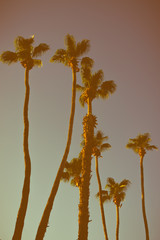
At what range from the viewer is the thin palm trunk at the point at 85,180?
59.8ft

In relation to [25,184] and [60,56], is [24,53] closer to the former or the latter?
[60,56]

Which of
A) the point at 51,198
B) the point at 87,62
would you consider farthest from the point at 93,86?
the point at 51,198

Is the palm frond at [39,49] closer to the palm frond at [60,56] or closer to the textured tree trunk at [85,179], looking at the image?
the palm frond at [60,56]

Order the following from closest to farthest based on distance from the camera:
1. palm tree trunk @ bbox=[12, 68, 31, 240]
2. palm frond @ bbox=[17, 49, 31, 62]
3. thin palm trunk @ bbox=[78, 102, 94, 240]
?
palm tree trunk @ bbox=[12, 68, 31, 240] < palm frond @ bbox=[17, 49, 31, 62] < thin palm trunk @ bbox=[78, 102, 94, 240]

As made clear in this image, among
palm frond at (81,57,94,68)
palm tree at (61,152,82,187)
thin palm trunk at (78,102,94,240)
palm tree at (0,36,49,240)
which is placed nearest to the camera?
palm tree at (0,36,49,240)

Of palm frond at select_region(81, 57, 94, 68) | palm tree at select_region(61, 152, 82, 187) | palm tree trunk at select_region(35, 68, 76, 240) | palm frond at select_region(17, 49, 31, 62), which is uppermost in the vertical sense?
palm frond at select_region(81, 57, 94, 68)

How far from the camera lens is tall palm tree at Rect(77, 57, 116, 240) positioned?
18.6 meters

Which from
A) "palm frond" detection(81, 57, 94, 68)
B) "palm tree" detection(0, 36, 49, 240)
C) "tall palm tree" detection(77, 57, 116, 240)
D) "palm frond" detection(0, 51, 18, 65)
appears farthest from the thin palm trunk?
"palm frond" detection(0, 51, 18, 65)

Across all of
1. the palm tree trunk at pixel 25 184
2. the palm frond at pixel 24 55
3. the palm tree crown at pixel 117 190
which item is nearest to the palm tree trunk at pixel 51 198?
the palm tree trunk at pixel 25 184

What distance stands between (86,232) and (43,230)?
616 cm

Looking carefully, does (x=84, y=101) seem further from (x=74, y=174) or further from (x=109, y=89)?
(x=74, y=174)

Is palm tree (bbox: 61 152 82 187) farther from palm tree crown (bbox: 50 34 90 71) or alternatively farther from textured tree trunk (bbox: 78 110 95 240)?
palm tree crown (bbox: 50 34 90 71)

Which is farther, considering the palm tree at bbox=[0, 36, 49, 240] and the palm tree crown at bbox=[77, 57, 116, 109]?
the palm tree crown at bbox=[77, 57, 116, 109]

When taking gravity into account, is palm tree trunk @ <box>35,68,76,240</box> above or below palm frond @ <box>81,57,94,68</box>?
below
